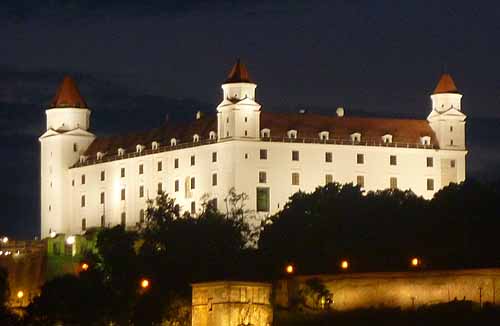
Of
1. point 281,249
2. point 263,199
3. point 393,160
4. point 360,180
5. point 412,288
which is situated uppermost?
point 393,160

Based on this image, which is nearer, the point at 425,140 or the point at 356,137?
the point at 356,137

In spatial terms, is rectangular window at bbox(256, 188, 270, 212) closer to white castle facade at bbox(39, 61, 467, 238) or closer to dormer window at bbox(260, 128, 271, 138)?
white castle facade at bbox(39, 61, 467, 238)

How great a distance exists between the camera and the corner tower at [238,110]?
123 meters

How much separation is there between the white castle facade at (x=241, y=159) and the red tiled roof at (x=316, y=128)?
0.17 ft

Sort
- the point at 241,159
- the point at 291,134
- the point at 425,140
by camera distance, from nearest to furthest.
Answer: the point at 241,159 < the point at 291,134 < the point at 425,140

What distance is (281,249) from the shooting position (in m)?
105

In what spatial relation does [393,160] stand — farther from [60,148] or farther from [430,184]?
[60,148]

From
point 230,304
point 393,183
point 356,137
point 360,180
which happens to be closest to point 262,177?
point 360,180

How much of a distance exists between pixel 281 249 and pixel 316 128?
23431 mm

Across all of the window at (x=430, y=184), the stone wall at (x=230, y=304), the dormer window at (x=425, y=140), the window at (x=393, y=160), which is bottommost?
the stone wall at (x=230, y=304)

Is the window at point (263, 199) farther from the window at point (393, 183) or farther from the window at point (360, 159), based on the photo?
the window at point (393, 183)

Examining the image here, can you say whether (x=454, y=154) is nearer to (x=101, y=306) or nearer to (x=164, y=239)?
(x=164, y=239)

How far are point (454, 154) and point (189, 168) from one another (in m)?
13.8

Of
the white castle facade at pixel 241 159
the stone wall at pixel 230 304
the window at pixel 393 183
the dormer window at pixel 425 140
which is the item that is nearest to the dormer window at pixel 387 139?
the white castle facade at pixel 241 159
